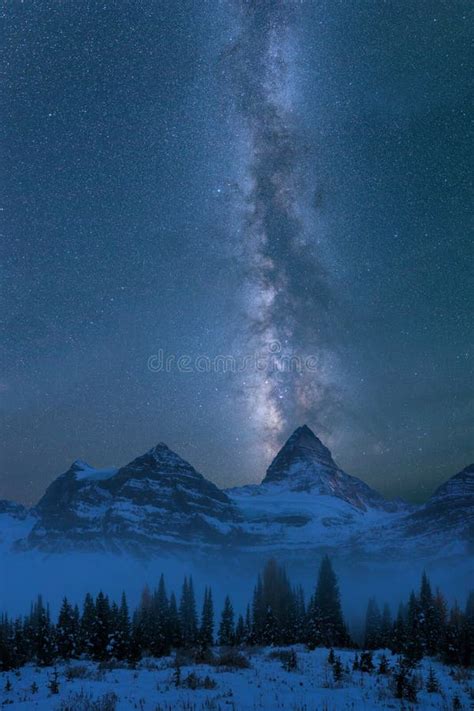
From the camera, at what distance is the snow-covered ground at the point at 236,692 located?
1803cm

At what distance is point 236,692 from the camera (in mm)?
20156

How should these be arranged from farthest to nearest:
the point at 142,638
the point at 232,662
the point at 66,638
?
the point at 66,638
the point at 142,638
the point at 232,662

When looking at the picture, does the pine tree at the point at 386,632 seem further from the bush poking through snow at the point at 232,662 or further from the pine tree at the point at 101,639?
the bush poking through snow at the point at 232,662

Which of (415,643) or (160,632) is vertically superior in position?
(415,643)

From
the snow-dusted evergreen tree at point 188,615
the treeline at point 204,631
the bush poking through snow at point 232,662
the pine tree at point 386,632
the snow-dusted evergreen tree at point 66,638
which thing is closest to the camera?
the bush poking through snow at point 232,662

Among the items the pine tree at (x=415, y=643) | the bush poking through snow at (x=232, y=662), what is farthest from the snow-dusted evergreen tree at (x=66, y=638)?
the pine tree at (x=415, y=643)

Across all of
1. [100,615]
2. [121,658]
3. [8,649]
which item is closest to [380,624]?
[100,615]

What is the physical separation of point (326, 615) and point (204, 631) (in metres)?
17.5

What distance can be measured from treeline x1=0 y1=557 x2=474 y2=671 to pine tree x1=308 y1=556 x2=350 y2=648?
11 cm

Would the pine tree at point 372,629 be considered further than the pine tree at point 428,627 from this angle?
Yes

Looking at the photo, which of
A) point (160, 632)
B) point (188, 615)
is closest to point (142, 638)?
point (160, 632)

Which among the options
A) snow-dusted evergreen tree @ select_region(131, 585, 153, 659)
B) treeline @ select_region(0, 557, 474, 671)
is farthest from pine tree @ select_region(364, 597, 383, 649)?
snow-dusted evergreen tree @ select_region(131, 585, 153, 659)

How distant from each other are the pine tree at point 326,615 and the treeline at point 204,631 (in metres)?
0.11

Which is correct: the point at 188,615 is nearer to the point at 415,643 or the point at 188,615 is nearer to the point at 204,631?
the point at 204,631
